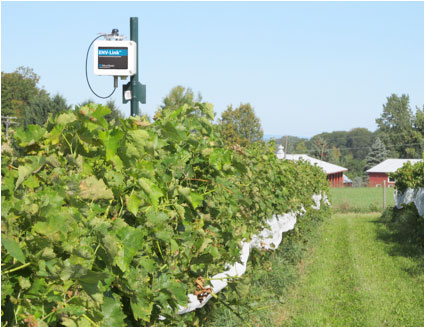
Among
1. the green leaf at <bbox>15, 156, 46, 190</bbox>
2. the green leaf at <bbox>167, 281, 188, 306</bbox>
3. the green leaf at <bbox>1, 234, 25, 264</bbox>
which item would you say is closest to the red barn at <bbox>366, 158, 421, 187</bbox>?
the green leaf at <bbox>167, 281, 188, 306</bbox>

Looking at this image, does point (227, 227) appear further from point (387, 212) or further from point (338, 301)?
point (387, 212)

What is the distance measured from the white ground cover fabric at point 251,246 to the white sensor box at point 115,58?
2.66m

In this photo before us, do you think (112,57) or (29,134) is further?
(112,57)

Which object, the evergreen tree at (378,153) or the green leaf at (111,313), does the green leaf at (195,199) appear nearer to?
the green leaf at (111,313)

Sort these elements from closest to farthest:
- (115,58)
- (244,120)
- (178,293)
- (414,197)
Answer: (178,293) → (115,58) → (414,197) → (244,120)

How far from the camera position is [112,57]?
7297 millimetres

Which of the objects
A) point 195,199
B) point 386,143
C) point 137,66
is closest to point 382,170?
point 386,143

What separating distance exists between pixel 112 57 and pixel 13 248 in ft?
19.2

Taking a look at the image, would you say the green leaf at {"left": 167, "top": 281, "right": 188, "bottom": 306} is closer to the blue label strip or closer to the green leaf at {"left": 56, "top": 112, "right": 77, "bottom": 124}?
the green leaf at {"left": 56, "top": 112, "right": 77, "bottom": 124}

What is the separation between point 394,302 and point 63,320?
23.2 feet

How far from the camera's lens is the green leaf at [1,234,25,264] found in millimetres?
1694

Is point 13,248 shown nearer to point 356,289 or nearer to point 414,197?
point 356,289

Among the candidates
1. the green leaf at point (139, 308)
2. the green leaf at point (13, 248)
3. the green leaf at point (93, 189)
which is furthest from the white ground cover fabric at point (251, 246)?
the green leaf at point (13, 248)

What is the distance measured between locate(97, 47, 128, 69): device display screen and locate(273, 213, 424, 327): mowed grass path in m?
3.67
